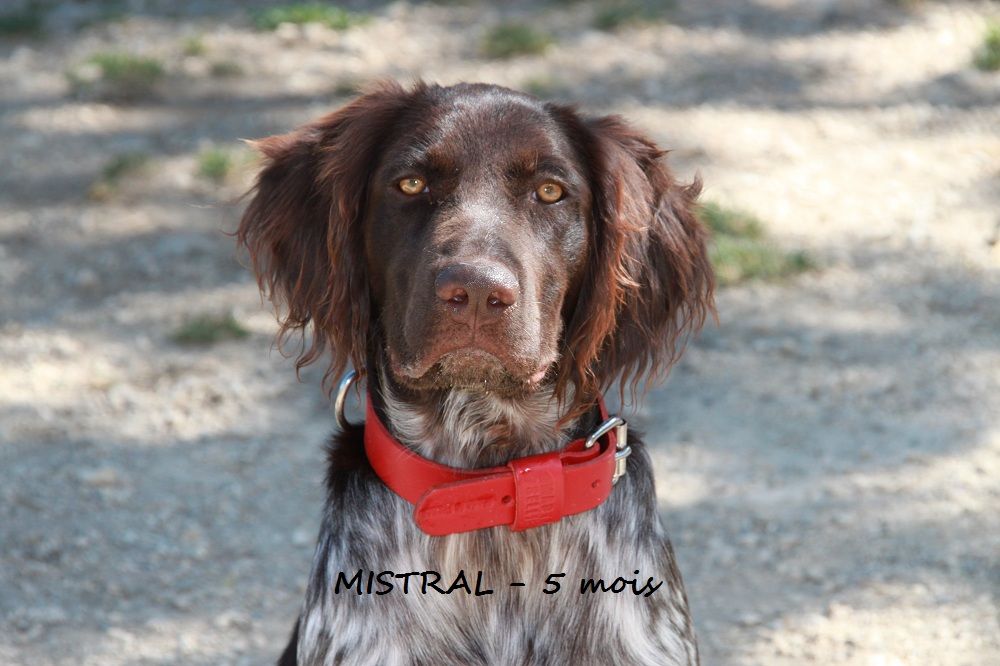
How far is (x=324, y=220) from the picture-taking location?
118 inches

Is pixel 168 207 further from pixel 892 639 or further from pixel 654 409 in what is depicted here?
pixel 892 639

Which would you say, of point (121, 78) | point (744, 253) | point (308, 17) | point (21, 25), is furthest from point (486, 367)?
point (21, 25)

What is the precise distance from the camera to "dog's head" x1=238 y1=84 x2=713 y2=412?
278 cm

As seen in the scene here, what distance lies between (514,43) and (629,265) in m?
5.22

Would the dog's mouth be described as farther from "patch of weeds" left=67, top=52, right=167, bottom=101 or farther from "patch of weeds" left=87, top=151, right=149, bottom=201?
"patch of weeds" left=67, top=52, right=167, bottom=101

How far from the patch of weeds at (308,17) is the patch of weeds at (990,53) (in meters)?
3.61

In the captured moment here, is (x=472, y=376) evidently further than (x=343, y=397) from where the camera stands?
No

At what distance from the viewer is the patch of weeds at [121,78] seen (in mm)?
7699

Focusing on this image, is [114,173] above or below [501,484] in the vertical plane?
below

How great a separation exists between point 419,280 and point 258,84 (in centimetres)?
539

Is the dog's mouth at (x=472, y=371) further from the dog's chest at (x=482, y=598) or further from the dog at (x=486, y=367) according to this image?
the dog's chest at (x=482, y=598)

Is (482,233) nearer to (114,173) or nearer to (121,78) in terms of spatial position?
(114,173)

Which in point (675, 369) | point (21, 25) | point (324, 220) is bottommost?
point (21, 25)

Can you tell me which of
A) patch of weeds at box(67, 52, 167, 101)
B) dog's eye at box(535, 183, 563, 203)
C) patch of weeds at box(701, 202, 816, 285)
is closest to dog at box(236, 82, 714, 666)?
dog's eye at box(535, 183, 563, 203)
